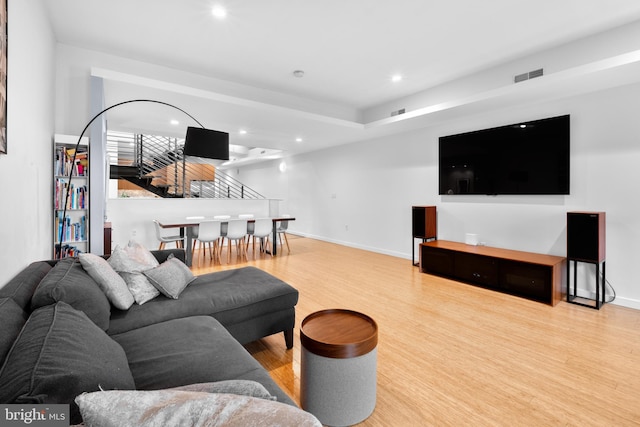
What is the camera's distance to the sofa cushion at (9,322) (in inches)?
41.8

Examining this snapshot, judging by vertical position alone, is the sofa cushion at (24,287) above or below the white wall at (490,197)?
below

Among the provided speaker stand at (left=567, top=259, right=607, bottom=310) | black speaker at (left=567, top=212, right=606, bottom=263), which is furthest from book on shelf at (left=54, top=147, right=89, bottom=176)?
speaker stand at (left=567, top=259, right=607, bottom=310)

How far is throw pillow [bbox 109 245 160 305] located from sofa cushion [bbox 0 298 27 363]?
0.78m

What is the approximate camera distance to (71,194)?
3217mm

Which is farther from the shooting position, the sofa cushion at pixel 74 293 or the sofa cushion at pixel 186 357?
the sofa cushion at pixel 74 293

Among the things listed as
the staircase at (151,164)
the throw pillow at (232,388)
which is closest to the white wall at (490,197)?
the staircase at (151,164)

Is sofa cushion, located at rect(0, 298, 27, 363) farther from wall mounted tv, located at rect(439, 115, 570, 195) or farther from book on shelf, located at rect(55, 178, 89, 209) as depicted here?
wall mounted tv, located at rect(439, 115, 570, 195)

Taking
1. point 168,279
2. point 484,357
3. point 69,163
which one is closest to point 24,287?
point 168,279

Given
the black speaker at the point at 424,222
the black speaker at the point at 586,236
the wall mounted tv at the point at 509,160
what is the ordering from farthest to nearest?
the black speaker at the point at 424,222
the wall mounted tv at the point at 509,160
the black speaker at the point at 586,236

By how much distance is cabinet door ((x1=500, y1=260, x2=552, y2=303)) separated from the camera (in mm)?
3553

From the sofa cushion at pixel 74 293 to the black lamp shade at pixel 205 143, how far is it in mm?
2093

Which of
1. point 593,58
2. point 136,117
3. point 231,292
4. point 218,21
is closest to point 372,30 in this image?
point 218,21

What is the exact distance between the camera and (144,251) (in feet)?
8.55

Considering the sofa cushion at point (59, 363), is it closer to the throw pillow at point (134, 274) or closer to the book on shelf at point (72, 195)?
the throw pillow at point (134, 274)
